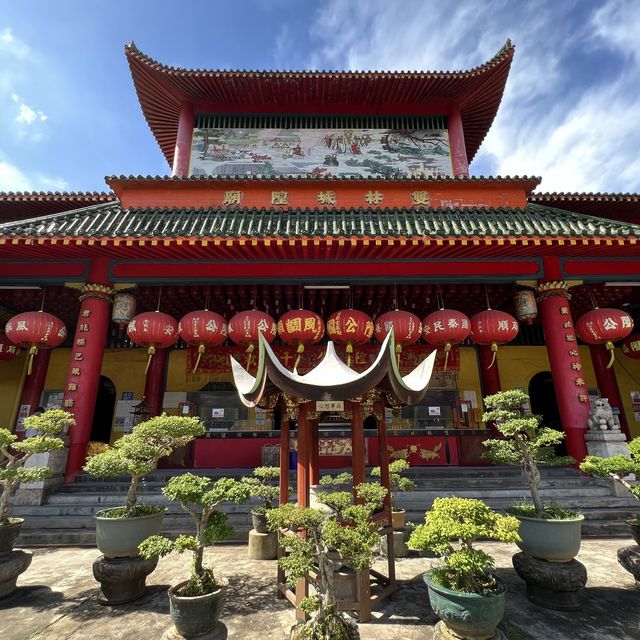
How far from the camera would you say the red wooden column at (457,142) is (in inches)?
474

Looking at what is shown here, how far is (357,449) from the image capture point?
408 cm

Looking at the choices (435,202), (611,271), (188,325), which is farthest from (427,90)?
(188,325)

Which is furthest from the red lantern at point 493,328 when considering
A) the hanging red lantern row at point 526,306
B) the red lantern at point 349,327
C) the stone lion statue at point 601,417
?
the red lantern at point 349,327

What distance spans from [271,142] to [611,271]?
1049 cm

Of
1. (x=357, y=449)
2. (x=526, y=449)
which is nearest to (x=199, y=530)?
(x=357, y=449)

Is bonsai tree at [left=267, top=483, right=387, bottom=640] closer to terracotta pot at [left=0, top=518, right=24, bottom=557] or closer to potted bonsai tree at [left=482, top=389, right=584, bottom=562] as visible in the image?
potted bonsai tree at [left=482, top=389, right=584, bottom=562]

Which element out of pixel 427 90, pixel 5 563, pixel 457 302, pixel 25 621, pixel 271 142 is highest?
pixel 427 90

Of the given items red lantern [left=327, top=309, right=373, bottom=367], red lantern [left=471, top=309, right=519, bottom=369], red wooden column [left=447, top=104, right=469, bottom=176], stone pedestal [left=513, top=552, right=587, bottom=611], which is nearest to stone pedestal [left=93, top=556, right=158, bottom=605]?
stone pedestal [left=513, top=552, right=587, bottom=611]

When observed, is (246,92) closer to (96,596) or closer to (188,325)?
(188,325)

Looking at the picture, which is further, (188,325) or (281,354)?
(281,354)

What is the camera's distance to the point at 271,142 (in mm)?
12516

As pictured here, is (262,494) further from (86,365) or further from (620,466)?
(86,365)

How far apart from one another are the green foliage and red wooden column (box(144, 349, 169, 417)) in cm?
1036

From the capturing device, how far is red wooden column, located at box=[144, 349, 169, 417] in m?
11.9
